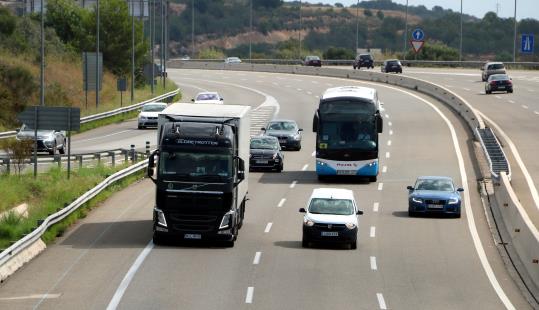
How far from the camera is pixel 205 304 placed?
2445cm

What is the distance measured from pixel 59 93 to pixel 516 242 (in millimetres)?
52718

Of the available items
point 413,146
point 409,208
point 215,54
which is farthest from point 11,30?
point 215,54

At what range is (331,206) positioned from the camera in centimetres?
3344

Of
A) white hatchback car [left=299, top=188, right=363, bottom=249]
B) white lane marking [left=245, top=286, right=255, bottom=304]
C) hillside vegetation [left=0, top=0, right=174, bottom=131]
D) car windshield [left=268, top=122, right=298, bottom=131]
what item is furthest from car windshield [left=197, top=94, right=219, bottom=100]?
white lane marking [left=245, top=286, right=255, bottom=304]

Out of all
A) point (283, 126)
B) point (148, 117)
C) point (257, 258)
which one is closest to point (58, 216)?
point (257, 258)

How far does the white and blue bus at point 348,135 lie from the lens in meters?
48.0

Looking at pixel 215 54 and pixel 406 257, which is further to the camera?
pixel 215 54

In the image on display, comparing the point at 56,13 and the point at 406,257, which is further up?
the point at 56,13

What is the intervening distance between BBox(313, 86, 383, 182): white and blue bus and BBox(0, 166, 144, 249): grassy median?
736 centimetres

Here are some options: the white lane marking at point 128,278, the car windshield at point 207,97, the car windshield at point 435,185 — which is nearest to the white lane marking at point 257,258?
the white lane marking at point 128,278

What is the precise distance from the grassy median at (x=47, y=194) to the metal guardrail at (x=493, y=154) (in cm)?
1397

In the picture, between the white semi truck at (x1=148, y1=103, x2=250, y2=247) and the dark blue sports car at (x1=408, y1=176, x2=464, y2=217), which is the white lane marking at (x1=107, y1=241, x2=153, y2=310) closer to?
the white semi truck at (x1=148, y1=103, x2=250, y2=247)

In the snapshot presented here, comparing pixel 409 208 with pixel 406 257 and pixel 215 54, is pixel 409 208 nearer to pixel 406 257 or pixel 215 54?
pixel 406 257

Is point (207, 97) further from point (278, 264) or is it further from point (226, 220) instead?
point (278, 264)
